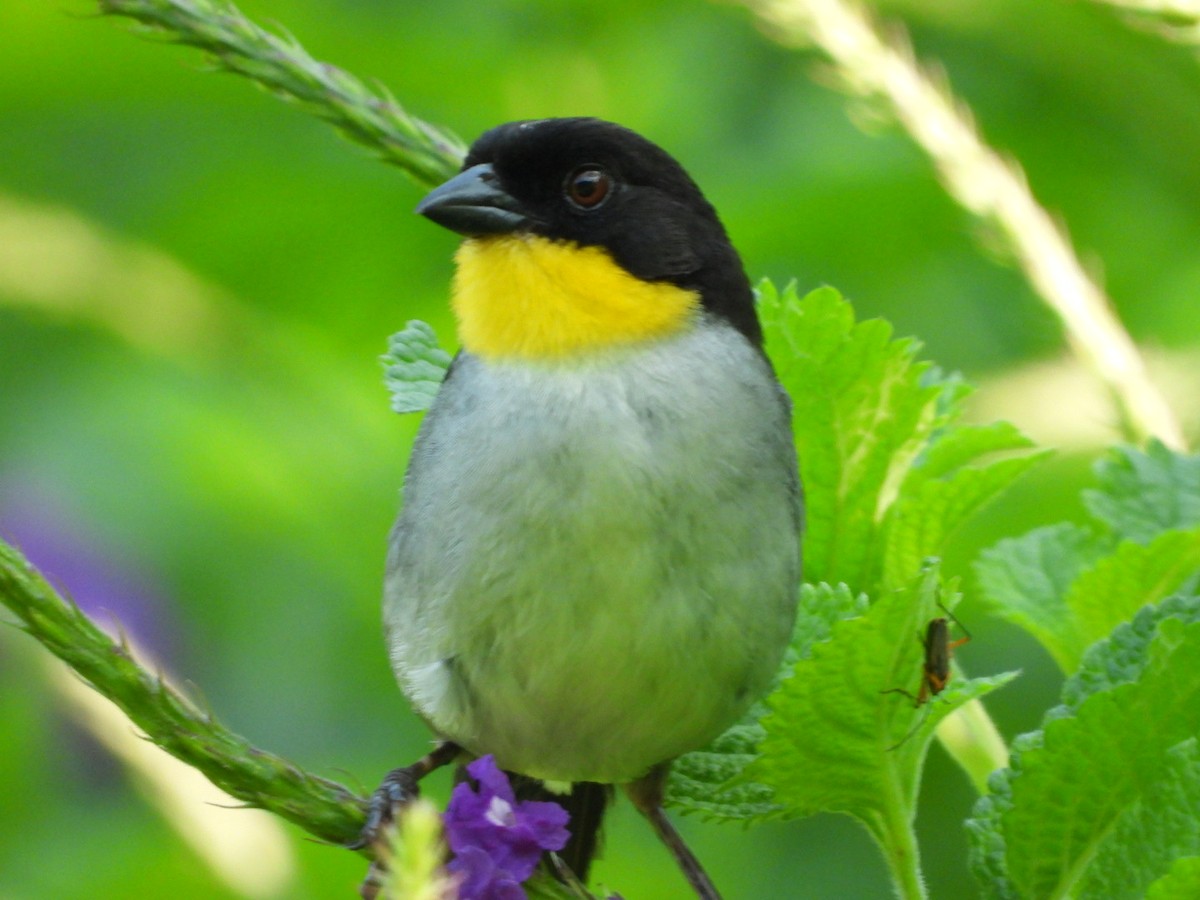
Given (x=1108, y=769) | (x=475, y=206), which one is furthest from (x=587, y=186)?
(x=1108, y=769)

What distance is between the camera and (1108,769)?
55.0 inches

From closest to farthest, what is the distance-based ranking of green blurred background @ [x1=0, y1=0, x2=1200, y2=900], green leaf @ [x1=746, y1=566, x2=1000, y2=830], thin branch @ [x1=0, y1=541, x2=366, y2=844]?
thin branch @ [x1=0, y1=541, x2=366, y2=844] < green leaf @ [x1=746, y1=566, x2=1000, y2=830] < green blurred background @ [x1=0, y1=0, x2=1200, y2=900]

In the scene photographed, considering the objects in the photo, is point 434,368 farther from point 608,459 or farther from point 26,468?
point 26,468

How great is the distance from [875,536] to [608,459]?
44 centimetres

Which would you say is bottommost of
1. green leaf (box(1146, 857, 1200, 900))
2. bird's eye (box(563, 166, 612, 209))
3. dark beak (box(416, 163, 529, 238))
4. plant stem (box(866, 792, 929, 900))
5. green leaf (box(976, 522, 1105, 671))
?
plant stem (box(866, 792, 929, 900))

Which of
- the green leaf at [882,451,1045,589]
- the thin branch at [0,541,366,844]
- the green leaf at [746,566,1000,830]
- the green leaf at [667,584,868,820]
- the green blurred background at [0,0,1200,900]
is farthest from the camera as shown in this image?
the green blurred background at [0,0,1200,900]

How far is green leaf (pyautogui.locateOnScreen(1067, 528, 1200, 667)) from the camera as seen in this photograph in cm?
163

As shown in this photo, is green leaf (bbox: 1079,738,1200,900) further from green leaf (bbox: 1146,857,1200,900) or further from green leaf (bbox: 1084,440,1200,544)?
green leaf (bbox: 1084,440,1200,544)

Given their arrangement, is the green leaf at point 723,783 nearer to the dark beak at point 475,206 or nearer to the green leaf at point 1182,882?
the green leaf at point 1182,882

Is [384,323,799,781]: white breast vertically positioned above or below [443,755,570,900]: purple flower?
above

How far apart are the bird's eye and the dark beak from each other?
77 mm

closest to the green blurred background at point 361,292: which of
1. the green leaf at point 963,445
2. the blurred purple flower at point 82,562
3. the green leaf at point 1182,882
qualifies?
the blurred purple flower at point 82,562

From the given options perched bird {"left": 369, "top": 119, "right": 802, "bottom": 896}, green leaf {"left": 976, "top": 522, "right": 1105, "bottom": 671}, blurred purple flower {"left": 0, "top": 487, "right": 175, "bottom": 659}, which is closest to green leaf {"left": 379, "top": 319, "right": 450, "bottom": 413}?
perched bird {"left": 369, "top": 119, "right": 802, "bottom": 896}

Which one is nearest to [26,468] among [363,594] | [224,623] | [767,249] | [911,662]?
[224,623]
